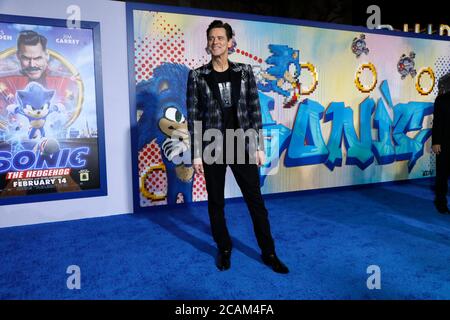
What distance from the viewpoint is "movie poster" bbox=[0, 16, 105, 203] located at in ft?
11.9

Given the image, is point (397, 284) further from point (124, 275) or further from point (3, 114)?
point (3, 114)

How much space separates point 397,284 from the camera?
7.80 feet

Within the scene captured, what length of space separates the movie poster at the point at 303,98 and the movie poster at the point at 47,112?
1.72 feet

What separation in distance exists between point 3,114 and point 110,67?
1220 millimetres

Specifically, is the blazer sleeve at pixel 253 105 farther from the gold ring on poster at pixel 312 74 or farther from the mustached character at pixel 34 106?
the gold ring on poster at pixel 312 74

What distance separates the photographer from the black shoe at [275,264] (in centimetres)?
255

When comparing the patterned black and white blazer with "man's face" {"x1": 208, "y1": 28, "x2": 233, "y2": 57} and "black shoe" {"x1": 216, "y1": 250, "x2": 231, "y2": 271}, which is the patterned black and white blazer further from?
"black shoe" {"x1": 216, "y1": 250, "x2": 231, "y2": 271}

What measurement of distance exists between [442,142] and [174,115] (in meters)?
3.18

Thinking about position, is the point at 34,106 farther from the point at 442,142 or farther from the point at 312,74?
the point at 442,142

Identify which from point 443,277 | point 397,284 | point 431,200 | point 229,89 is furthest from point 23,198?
point 431,200

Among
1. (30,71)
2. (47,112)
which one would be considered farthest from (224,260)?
(30,71)

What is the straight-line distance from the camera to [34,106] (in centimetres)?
372

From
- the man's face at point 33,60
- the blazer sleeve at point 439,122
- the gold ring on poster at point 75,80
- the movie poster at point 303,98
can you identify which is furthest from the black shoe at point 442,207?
the man's face at point 33,60

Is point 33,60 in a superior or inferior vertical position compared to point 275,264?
superior
